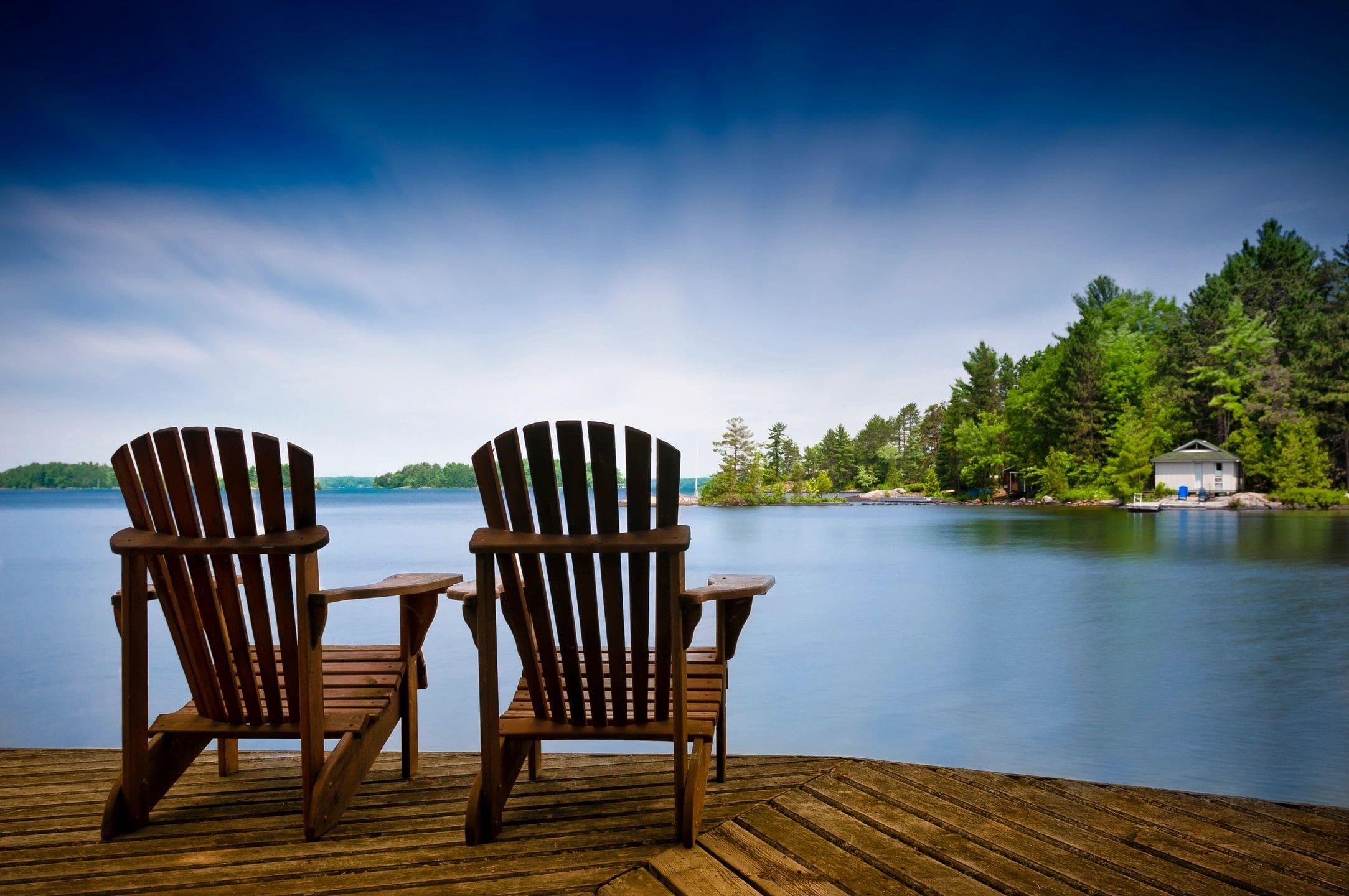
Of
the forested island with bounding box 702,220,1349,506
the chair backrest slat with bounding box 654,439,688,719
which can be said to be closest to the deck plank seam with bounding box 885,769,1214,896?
the chair backrest slat with bounding box 654,439,688,719

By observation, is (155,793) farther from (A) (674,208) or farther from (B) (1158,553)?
(A) (674,208)

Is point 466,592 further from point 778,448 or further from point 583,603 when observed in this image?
point 778,448

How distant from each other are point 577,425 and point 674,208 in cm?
2208

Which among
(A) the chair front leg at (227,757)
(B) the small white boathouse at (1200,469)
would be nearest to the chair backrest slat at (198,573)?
(A) the chair front leg at (227,757)

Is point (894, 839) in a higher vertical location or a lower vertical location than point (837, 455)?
lower

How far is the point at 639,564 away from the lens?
1.94 m

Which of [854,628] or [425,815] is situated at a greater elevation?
[425,815]

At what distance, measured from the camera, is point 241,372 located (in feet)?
86.7

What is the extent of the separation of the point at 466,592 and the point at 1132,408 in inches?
1258

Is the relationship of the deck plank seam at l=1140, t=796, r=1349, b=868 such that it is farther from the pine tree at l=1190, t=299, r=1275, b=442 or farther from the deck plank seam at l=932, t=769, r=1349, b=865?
the pine tree at l=1190, t=299, r=1275, b=442

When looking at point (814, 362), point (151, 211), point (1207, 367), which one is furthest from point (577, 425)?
point (814, 362)

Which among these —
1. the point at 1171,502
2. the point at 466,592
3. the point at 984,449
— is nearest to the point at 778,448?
the point at 984,449

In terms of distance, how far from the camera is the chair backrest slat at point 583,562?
1.90m

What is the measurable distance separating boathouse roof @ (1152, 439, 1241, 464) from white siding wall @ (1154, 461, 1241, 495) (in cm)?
11
